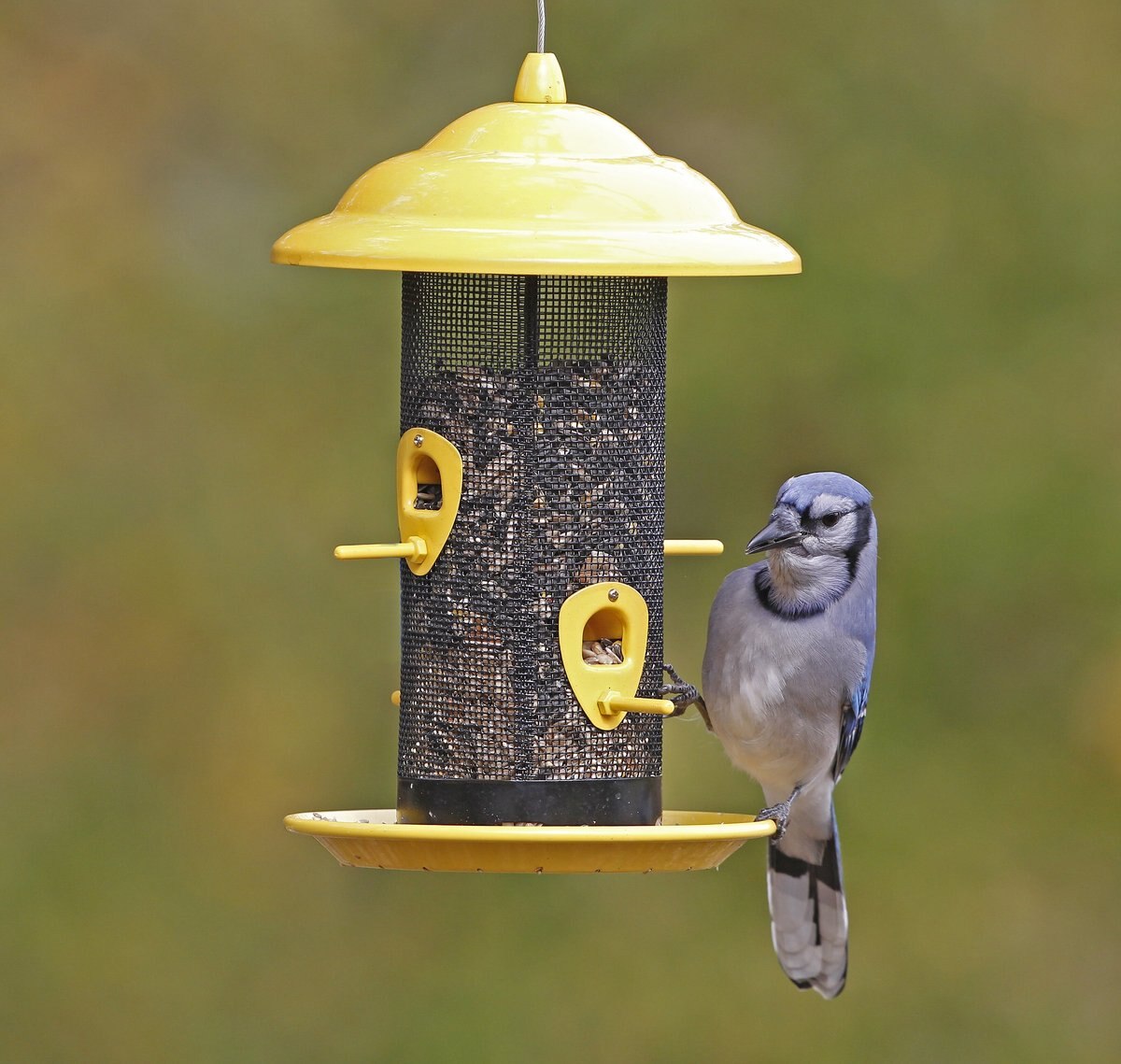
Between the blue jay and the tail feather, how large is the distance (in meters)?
0.97

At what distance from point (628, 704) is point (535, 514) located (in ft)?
1.73

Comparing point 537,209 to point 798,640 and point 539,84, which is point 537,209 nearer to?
point 539,84

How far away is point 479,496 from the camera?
6.27m

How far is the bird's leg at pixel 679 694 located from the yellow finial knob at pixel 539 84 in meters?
1.54

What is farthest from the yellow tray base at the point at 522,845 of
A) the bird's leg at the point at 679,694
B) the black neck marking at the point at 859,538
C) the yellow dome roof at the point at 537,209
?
the yellow dome roof at the point at 537,209

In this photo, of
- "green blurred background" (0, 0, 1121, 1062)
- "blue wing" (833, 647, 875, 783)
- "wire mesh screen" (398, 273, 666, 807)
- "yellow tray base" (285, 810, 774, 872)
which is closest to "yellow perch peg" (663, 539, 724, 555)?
Answer: "wire mesh screen" (398, 273, 666, 807)

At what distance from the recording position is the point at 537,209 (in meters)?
5.69

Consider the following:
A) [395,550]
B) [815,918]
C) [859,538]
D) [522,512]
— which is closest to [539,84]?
[522,512]

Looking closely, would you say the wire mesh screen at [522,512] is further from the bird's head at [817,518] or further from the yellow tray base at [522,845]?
the bird's head at [817,518]

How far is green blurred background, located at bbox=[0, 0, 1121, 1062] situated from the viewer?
1118 centimetres

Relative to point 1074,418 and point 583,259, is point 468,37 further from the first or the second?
point 583,259

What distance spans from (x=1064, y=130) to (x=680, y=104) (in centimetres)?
199

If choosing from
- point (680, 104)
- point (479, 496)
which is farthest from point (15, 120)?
point (479, 496)

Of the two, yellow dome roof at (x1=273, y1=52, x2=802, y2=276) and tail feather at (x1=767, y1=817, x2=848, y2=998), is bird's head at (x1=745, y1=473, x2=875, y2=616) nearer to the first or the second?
yellow dome roof at (x1=273, y1=52, x2=802, y2=276)
